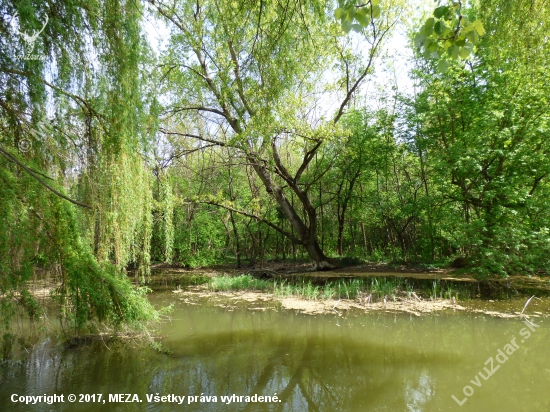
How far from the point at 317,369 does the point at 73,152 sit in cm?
393

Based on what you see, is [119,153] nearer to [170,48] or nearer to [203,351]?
[203,351]

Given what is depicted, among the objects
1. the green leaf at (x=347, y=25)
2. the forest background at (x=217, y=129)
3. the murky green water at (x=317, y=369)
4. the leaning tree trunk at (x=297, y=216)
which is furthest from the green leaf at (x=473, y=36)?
the leaning tree trunk at (x=297, y=216)

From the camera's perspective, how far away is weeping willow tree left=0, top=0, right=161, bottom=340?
3156 mm

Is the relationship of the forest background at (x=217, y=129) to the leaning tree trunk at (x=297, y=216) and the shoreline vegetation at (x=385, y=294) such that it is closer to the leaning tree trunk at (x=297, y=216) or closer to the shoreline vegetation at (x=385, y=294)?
the leaning tree trunk at (x=297, y=216)

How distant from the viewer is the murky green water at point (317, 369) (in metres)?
3.48

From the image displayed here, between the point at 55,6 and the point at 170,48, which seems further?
the point at 170,48

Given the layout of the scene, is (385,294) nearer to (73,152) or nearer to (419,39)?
(73,152)

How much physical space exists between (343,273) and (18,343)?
10.2m

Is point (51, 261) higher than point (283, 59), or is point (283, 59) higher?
point (283, 59)

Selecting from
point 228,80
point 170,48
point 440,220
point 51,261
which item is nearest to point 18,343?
point 51,261

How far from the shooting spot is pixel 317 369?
4.35 metres

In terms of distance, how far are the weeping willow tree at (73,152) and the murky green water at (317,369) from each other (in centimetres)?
80

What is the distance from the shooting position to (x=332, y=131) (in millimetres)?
10227

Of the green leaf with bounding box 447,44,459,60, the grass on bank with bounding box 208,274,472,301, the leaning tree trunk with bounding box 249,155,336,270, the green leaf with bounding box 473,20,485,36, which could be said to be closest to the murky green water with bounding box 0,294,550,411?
the grass on bank with bounding box 208,274,472,301
